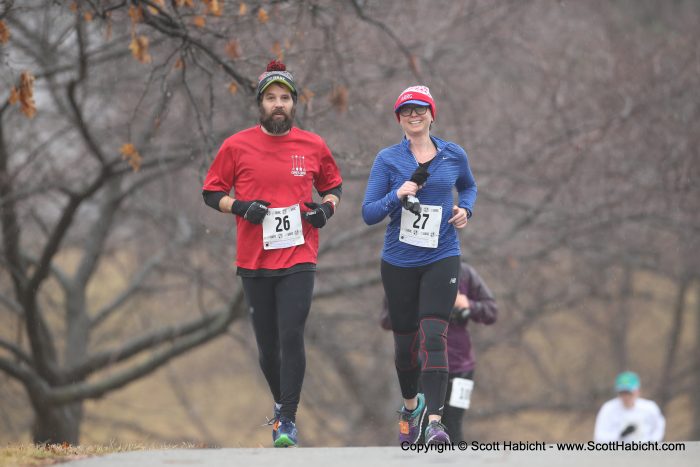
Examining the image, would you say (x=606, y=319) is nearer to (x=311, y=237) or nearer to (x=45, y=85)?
(x=45, y=85)

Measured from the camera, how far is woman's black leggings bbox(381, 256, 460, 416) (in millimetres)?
6609

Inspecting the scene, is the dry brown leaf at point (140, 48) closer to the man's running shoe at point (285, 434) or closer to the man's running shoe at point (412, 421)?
the man's running shoe at point (285, 434)

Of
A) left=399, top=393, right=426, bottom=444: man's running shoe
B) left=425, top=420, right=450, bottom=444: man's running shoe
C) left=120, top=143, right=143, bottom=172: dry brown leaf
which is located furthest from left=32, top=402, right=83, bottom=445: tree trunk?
left=425, top=420, right=450, bottom=444: man's running shoe

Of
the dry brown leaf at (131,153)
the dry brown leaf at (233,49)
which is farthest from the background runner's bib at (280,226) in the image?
the dry brown leaf at (233,49)

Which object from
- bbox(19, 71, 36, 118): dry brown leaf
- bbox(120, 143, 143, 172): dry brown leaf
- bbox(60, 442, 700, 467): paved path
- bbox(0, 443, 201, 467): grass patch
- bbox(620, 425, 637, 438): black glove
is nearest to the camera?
bbox(60, 442, 700, 467): paved path

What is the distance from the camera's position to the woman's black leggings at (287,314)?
670 cm

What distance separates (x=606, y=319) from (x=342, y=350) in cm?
892

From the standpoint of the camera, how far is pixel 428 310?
6.66 metres

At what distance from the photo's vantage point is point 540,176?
1459 centimetres

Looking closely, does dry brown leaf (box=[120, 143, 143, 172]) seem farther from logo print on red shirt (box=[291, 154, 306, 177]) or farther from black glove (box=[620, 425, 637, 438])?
black glove (box=[620, 425, 637, 438])

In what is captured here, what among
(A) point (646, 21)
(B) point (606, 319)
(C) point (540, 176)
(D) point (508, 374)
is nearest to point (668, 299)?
(B) point (606, 319)

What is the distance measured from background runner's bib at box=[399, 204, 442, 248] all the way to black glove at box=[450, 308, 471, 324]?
1451 mm

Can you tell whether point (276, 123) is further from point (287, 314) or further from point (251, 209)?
point (287, 314)

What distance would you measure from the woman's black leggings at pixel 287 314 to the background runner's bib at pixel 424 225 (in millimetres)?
616
